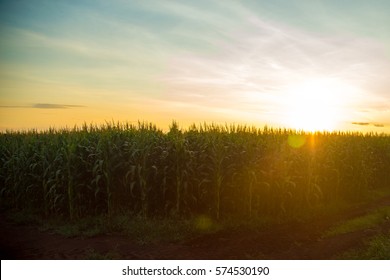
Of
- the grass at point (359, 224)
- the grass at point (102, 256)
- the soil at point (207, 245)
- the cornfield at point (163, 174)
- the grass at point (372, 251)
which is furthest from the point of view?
the cornfield at point (163, 174)

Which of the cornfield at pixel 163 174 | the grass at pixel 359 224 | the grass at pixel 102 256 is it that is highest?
the cornfield at pixel 163 174

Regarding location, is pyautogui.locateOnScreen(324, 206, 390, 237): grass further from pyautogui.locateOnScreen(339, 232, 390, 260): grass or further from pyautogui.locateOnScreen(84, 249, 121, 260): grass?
pyautogui.locateOnScreen(84, 249, 121, 260): grass

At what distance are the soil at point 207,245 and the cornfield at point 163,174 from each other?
1.97m

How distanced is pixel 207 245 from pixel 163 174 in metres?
4.23

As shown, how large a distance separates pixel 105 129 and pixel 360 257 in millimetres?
12435

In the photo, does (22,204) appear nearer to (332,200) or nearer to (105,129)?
(105,129)

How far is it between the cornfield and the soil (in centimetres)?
197

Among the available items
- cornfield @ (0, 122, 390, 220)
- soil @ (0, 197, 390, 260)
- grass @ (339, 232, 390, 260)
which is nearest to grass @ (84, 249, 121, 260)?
soil @ (0, 197, 390, 260)

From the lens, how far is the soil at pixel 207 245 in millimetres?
11906

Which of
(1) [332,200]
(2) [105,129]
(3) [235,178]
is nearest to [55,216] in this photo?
(2) [105,129]

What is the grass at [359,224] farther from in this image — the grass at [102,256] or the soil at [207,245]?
the grass at [102,256]

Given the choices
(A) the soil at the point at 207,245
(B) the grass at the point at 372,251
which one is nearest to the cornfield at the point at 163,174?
(A) the soil at the point at 207,245

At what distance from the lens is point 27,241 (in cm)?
1402

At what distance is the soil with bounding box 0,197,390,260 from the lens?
1191 cm
